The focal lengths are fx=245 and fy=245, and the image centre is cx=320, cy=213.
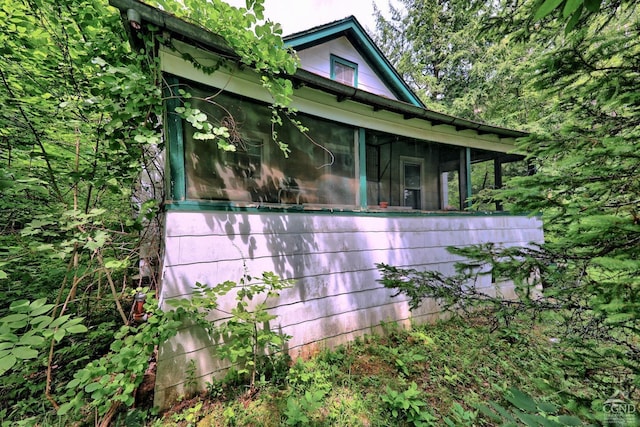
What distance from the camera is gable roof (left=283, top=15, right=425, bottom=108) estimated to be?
19.7ft

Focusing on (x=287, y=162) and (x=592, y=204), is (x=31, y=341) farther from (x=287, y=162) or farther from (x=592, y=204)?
(x=592, y=204)

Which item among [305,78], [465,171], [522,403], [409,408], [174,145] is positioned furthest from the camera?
[465,171]

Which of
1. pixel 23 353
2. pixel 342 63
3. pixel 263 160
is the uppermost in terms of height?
pixel 342 63

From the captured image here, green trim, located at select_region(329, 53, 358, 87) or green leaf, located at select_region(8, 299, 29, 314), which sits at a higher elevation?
green trim, located at select_region(329, 53, 358, 87)

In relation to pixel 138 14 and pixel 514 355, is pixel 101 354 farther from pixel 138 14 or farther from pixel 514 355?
pixel 514 355

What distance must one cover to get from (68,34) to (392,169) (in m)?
6.11

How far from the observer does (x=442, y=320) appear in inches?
189

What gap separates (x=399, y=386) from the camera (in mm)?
3031

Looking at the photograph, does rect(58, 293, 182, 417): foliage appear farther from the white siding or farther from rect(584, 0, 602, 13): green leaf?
the white siding

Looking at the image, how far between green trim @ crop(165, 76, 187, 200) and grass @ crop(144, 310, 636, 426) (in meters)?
2.25

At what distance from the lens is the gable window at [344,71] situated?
22.6ft

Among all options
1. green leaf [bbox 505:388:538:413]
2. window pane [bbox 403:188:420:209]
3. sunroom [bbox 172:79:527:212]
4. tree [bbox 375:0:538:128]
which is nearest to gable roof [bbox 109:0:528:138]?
sunroom [bbox 172:79:527:212]

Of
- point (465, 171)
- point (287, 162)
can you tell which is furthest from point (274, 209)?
point (465, 171)

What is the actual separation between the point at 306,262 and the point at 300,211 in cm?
74
